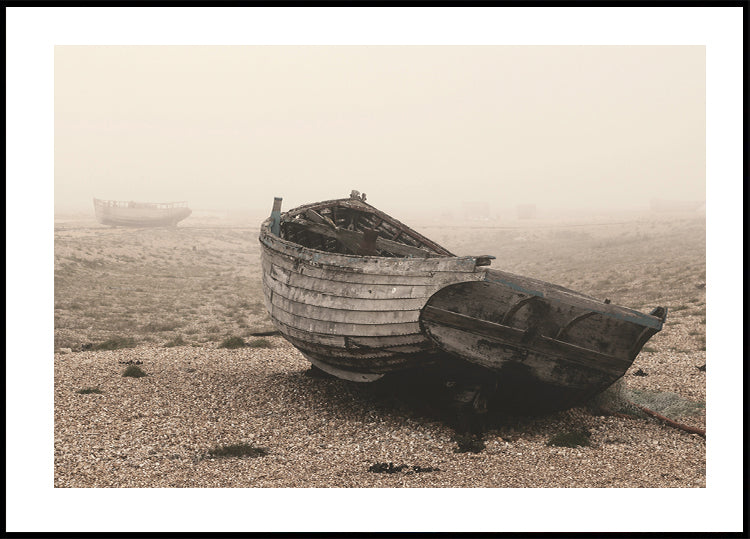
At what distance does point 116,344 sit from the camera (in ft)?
60.9

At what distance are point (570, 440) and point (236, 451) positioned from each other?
5458mm

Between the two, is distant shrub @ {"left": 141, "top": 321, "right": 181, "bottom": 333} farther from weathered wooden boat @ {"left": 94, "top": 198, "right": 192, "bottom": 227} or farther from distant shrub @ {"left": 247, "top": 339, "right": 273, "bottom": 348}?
weathered wooden boat @ {"left": 94, "top": 198, "right": 192, "bottom": 227}

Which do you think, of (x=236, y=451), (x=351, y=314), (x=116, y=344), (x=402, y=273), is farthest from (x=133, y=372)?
(x=402, y=273)

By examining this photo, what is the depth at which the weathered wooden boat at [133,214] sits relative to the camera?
67.5m

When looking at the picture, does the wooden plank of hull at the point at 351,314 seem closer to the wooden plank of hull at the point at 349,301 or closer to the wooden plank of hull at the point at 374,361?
the wooden plank of hull at the point at 349,301

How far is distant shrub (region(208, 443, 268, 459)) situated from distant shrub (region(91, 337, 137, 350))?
9.80 metres

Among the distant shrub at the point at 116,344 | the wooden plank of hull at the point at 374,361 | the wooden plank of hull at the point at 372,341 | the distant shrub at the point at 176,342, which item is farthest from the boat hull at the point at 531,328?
the distant shrub at the point at 116,344

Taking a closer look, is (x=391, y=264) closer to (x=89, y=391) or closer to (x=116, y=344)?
(x=89, y=391)

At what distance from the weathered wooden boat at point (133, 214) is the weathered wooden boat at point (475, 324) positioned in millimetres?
61749

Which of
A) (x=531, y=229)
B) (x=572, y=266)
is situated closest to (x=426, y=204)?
(x=531, y=229)

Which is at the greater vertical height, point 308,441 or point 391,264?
point 391,264

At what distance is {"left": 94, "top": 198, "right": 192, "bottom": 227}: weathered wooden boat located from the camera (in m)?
67.5

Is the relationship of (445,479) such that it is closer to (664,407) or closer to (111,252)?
(664,407)

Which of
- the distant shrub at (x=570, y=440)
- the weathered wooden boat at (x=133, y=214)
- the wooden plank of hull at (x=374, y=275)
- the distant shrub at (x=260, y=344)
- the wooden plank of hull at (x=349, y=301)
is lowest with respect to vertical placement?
the distant shrub at (x=570, y=440)
